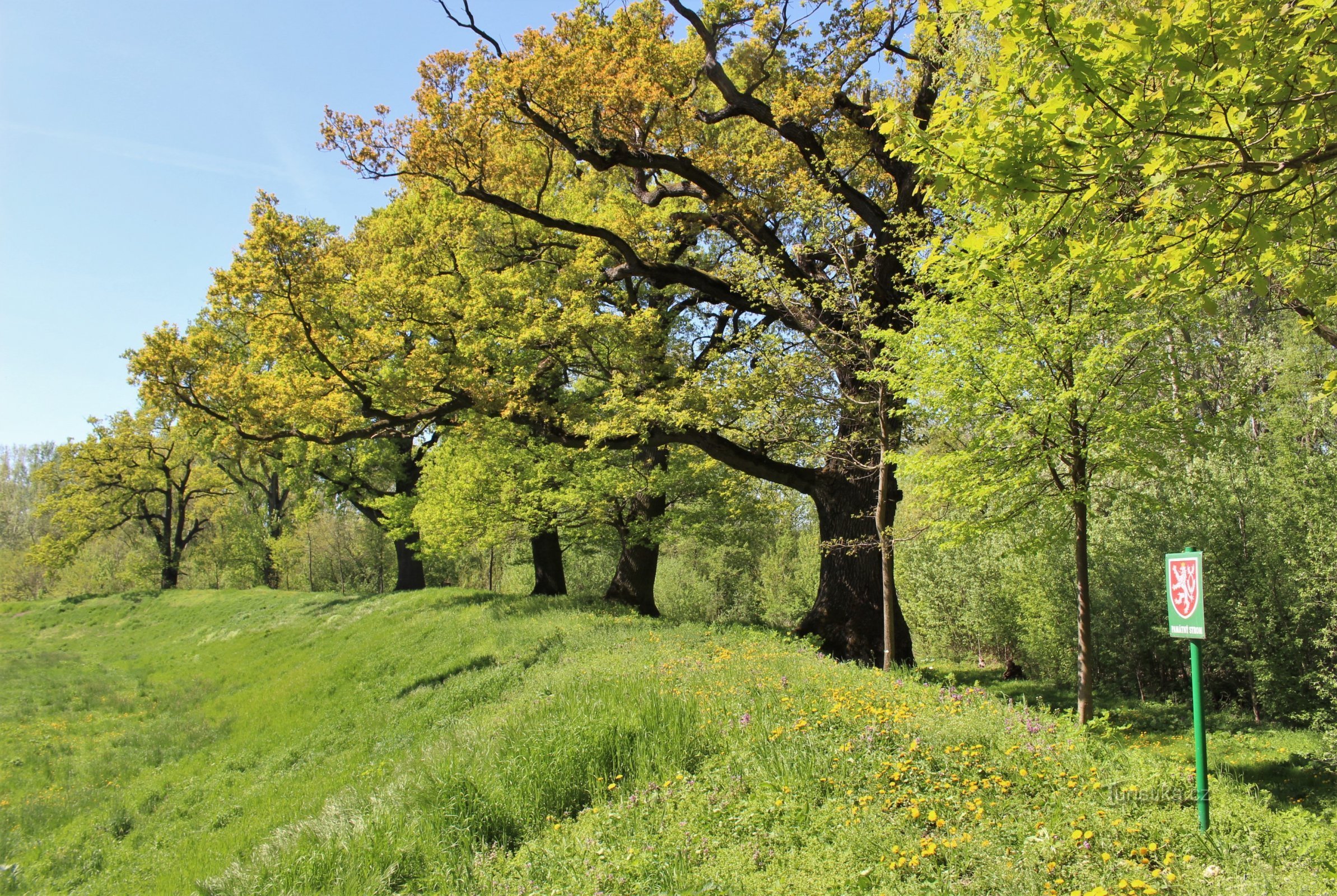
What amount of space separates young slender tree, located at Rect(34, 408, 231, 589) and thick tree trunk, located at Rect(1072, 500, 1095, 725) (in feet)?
113

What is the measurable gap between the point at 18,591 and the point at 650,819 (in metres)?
69.7

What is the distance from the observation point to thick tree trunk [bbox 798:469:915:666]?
41.1 feet

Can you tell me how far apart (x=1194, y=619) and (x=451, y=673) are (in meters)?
11.8

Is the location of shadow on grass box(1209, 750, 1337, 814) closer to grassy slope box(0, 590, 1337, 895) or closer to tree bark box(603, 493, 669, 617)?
grassy slope box(0, 590, 1337, 895)

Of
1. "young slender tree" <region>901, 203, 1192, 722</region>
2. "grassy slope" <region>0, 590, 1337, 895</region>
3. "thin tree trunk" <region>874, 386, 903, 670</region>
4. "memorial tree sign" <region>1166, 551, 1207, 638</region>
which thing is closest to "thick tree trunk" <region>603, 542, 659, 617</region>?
"grassy slope" <region>0, 590, 1337, 895</region>

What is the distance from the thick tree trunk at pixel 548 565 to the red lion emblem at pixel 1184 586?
1678 centimetres

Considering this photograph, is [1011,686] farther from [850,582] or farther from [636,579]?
[636,579]

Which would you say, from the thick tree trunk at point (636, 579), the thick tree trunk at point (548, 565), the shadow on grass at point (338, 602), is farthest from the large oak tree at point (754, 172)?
the shadow on grass at point (338, 602)

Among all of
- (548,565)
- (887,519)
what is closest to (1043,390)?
(887,519)

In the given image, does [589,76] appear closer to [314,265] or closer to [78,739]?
[314,265]

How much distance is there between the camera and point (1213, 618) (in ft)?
55.7

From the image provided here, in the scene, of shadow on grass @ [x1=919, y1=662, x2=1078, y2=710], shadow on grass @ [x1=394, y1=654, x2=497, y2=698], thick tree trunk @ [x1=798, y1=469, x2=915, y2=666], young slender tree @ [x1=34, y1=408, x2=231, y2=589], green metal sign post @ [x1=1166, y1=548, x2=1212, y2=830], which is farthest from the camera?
young slender tree @ [x1=34, y1=408, x2=231, y2=589]

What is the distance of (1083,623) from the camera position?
357 inches

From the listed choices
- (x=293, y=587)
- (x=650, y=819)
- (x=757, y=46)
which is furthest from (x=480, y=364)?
(x=293, y=587)
